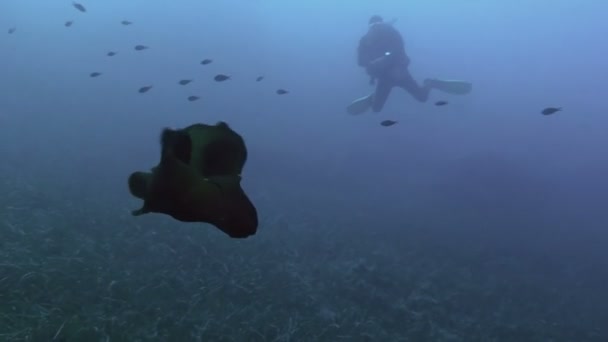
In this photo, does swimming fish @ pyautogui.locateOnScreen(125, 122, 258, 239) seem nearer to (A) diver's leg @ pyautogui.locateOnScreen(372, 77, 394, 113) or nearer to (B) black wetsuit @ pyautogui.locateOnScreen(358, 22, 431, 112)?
(B) black wetsuit @ pyautogui.locateOnScreen(358, 22, 431, 112)

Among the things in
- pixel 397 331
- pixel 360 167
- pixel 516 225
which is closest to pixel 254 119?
pixel 360 167

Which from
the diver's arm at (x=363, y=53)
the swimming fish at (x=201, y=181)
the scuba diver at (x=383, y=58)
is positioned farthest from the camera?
the diver's arm at (x=363, y=53)

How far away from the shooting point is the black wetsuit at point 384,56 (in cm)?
1942

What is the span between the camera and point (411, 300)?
8.94 meters

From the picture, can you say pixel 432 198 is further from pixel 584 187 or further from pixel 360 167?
pixel 584 187

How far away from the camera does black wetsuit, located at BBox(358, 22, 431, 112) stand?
1942cm

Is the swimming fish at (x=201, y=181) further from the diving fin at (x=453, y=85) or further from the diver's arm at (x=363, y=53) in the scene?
the diving fin at (x=453, y=85)

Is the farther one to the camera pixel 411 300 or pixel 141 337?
pixel 411 300

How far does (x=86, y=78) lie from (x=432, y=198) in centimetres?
2970

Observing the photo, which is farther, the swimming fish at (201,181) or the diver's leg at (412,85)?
the diver's leg at (412,85)

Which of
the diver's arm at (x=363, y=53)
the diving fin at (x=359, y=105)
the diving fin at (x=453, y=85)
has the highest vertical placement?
the diver's arm at (x=363, y=53)

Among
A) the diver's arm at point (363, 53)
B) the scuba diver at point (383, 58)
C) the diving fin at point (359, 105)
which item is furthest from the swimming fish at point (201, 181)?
the diving fin at point (359, 105)

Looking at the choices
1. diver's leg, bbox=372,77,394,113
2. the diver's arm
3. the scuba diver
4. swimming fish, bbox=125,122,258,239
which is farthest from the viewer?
the diver's arm

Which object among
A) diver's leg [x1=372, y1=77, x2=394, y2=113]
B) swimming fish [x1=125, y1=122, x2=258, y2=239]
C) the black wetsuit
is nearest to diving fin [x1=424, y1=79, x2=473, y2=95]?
the black wetsuit
